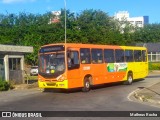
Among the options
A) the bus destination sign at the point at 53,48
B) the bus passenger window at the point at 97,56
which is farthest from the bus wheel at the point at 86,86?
the bus destination sign at the point at 53,48

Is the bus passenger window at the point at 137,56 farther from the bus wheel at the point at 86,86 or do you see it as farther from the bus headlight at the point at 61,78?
the bus headlight at the point at 61,78

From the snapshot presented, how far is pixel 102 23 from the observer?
101938 mm

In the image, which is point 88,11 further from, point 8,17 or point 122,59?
point 122,59

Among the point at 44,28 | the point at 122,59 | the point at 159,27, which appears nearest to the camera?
the point at 122,59

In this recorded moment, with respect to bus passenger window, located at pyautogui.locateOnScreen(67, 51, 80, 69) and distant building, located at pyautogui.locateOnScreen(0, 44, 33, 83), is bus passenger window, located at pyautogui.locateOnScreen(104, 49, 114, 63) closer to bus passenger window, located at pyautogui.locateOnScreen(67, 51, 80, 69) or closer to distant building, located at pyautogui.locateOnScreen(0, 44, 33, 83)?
bus passenger window, located at pyautogui.locateOnScreen(67, 51, 80, 69)

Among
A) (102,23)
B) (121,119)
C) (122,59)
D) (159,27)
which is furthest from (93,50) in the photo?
(159,27)

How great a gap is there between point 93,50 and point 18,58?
30.1 feet

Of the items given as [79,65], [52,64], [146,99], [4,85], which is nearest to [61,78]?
Result: [52,64]

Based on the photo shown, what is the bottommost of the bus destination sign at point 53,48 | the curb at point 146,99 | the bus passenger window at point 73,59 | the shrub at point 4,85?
the curb at point 146,99

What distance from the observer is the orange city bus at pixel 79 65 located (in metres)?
23.3

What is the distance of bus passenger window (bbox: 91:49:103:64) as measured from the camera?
2603 cm

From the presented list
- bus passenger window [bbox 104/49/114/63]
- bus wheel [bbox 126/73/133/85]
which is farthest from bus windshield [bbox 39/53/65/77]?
bus wheel [bbox 126/73/133/85]

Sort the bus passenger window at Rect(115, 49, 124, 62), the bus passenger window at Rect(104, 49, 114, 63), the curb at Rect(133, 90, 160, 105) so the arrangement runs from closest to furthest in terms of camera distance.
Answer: the curb at Rect(133, 90, 160, 105)
the bus passenger window at Rect(104, 49, 114, 63)
the bus passenger window at Rect(115, 49, 124, 62)

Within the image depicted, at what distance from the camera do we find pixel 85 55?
2509cm
